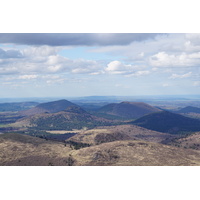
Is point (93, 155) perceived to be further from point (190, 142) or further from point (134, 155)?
point (190, 142)

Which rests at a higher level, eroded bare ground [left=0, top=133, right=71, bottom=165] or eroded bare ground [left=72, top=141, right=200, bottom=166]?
eroded bare ground [left=72, top=141, right=200, bottom=166]

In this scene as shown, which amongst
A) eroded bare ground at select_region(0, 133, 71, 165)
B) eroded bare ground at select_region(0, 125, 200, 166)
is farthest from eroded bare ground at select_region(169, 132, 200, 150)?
eroded bare ground at select_region(0, 133, 71, 165)

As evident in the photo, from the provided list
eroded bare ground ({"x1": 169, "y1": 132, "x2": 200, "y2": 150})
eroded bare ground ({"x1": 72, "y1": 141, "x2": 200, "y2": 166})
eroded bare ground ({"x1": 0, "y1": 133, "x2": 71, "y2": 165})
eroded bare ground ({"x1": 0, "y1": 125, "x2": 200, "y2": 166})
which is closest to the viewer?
eroded bare ground ({"x1": 72, "y1": 141, "x2": 200, "y2": 166})

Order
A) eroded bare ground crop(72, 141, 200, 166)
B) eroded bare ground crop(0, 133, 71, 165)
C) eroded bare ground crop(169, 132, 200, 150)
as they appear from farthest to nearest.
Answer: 1. eroded bare ground crop(169, 132, 200, 150)
2. eroded bare ground crop(0, 133, 71, 165)
3. eroded bare ground crop(72, 141, 200, 166)

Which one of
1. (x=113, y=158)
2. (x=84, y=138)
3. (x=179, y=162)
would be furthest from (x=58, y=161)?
(x=84, y=138)

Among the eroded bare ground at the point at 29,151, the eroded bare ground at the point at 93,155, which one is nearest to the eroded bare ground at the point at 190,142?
the eroded bare ground at the point at 93,155

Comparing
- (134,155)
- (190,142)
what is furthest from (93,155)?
(190,142)

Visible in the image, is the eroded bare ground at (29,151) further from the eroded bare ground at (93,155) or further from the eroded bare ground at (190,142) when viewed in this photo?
the eroded bare ground at (190,142)

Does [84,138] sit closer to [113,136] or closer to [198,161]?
[113,136]

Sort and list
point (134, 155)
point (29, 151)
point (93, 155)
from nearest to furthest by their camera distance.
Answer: point (93, 155)
point (134, 155)
point (29, 151)

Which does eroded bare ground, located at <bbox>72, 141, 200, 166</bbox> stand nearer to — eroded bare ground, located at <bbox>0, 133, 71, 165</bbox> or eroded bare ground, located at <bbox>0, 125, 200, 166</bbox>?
eroded bare ground, located at <bbox>0, 125, 200, 166</bbox>

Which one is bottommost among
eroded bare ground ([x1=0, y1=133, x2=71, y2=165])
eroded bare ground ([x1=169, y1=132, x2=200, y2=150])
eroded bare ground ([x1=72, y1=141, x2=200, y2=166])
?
eroded bare ground ([x1=169, y1=132, x2=200, y2=150])
